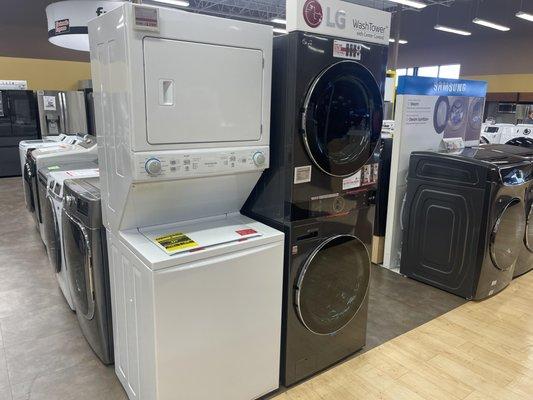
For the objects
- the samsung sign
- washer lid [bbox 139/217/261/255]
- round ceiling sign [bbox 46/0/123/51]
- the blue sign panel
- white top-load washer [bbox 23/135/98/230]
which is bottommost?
washer lid [bbox 139/217/261/255]

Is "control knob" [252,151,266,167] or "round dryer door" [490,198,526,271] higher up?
"control knob" [252,151,266,167]

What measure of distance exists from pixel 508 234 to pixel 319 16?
7.83 ft

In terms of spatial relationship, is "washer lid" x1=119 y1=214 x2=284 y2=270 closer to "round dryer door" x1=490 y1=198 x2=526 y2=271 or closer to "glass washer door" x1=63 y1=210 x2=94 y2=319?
"glass washer door" x1=63 y1=210 x2=94 y2=319

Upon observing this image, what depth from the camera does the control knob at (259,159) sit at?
1803 millimetres

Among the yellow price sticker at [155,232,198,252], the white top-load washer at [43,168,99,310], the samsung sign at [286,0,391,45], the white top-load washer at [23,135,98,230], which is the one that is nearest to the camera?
the yellow price sticker at [155,232,198,252]

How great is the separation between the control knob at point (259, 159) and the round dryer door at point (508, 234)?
2023 millimetres

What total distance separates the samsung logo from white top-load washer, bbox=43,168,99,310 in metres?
2.90

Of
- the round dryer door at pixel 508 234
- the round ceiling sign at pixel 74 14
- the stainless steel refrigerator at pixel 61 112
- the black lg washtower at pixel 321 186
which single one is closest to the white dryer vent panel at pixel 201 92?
the black lg washtower at pixel 321 186

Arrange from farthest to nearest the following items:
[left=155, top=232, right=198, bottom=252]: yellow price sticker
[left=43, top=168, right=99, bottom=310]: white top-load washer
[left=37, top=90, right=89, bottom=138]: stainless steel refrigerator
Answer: [left=37, top=90, right=89, bottom=138]: stainless steel refrigerator → [left=43, top=168, right=99, bottom=310]: white top-load washer → [left=155, top=232, right=198, bottom=252]: yellow price sticker

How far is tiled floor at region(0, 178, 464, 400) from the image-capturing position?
2053 mm

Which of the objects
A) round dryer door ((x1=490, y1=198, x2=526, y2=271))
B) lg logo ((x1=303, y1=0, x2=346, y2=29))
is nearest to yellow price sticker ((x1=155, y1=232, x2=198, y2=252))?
lg logo ((x1=303, y1=0, x2=346, y2=29))

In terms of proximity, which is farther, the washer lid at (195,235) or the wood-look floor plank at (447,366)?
the wood-look floor plank at (447,366)

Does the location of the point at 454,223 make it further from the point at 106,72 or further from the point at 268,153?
the point at 106,72

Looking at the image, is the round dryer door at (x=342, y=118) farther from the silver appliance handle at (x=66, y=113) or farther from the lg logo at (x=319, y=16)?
the silver appliance handle at (x=66, y=113)
